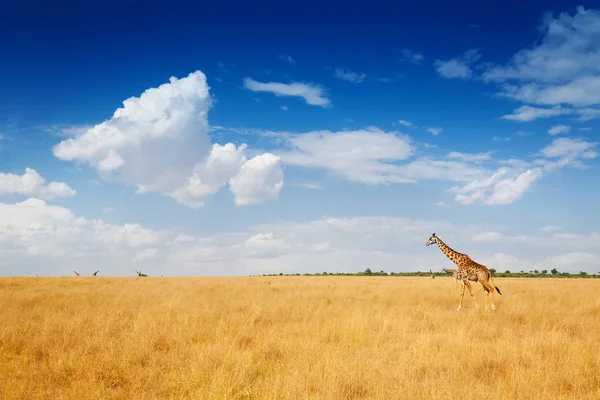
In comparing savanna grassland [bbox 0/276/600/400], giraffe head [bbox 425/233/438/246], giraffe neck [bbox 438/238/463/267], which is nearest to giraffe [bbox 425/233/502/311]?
giraffe neck [bbox 438/238/463/267]

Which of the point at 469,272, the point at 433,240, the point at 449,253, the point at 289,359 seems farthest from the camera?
the point at 433,240

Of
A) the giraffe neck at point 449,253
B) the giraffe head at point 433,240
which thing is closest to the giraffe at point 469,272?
the giraffe neck at point 449,253

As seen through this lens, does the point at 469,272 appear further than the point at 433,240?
No

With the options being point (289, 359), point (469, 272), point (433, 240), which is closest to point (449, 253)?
point (433, 240)

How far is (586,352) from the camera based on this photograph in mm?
8031

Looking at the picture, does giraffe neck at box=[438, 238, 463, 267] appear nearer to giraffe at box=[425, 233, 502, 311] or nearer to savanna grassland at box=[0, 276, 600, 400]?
giraffe at box=[425, 233, 502, 311]

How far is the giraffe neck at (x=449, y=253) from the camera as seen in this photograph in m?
17.9

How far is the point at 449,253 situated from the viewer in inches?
724

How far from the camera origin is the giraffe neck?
1786cm

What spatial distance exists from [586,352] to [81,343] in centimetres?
1033

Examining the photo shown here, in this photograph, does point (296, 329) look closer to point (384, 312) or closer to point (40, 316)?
point (384, 312)

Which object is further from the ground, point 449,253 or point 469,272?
point 449,253

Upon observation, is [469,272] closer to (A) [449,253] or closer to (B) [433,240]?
(A) [449,253]

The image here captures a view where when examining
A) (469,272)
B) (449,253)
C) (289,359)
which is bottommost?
(289,359)
